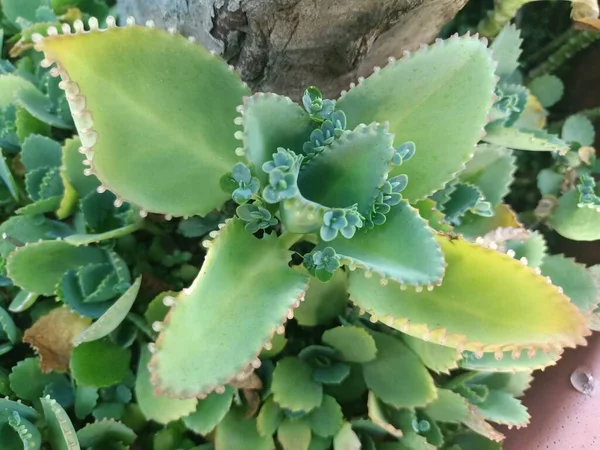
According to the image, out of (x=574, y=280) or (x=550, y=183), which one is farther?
(x=550, y=183)

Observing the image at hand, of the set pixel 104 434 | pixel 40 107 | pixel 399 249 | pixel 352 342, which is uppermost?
pixel 399 249

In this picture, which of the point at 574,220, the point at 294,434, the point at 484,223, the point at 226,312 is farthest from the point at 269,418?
the point at 574,220

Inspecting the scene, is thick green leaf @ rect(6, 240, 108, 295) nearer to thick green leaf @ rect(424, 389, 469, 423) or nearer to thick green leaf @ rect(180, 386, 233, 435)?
thick green leaf @ rect(180, 386, 233, 435)

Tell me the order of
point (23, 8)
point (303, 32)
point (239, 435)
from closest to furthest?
point (303, 32), point (239, 435), point (23, 8)

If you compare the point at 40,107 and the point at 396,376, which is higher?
the point at 40,107

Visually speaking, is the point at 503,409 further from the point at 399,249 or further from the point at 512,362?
the point at 399,249

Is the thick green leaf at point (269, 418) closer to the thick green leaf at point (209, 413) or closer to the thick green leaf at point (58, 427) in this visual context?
the thick green leaf at point (209, 413)

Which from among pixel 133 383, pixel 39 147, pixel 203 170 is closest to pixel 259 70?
pixel 203 170
